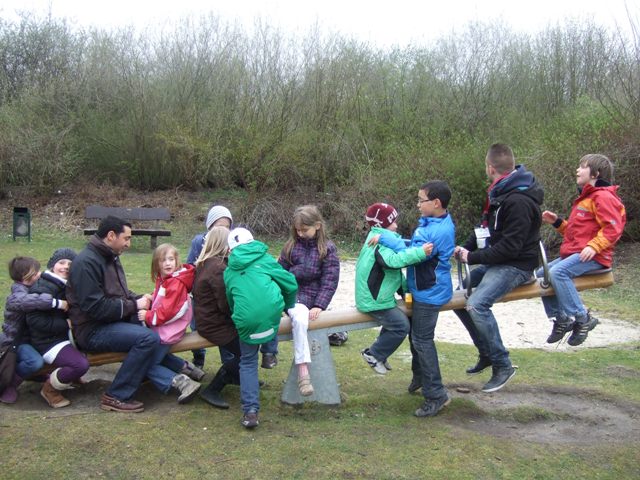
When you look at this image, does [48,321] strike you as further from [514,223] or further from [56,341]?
[514,223]

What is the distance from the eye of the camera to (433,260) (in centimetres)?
449

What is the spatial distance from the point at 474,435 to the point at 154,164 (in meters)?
18.7

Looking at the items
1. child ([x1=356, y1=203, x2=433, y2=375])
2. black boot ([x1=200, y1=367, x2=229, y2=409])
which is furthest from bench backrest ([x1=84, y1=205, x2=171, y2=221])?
child ([x1=356, y1=203, x2=433, y2=375])

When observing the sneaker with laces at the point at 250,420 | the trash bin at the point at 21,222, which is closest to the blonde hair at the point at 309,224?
the sneaker with laces at the point at 250,420

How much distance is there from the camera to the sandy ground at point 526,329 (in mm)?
7754

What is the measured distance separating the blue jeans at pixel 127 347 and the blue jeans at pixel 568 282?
9.46ft

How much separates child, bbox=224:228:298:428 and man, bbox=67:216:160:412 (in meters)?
0.70

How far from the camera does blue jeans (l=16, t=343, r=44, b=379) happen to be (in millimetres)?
4559

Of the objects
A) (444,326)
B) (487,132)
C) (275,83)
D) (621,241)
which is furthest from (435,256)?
(275,83)

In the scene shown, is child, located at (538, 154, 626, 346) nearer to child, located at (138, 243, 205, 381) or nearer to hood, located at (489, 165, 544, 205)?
hood, located at (489, 165, 544, 205)

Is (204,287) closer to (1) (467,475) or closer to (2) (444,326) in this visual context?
(1) (467,475)

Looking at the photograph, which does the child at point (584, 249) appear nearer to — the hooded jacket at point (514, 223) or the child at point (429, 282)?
the hooded jacket at point (514, 223)

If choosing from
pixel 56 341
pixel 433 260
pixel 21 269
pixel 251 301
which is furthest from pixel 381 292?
pixel 21 269

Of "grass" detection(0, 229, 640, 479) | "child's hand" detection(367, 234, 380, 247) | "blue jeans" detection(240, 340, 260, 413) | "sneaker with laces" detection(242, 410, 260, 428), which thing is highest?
"child's hand" detection(367, 234, 380, 247)
